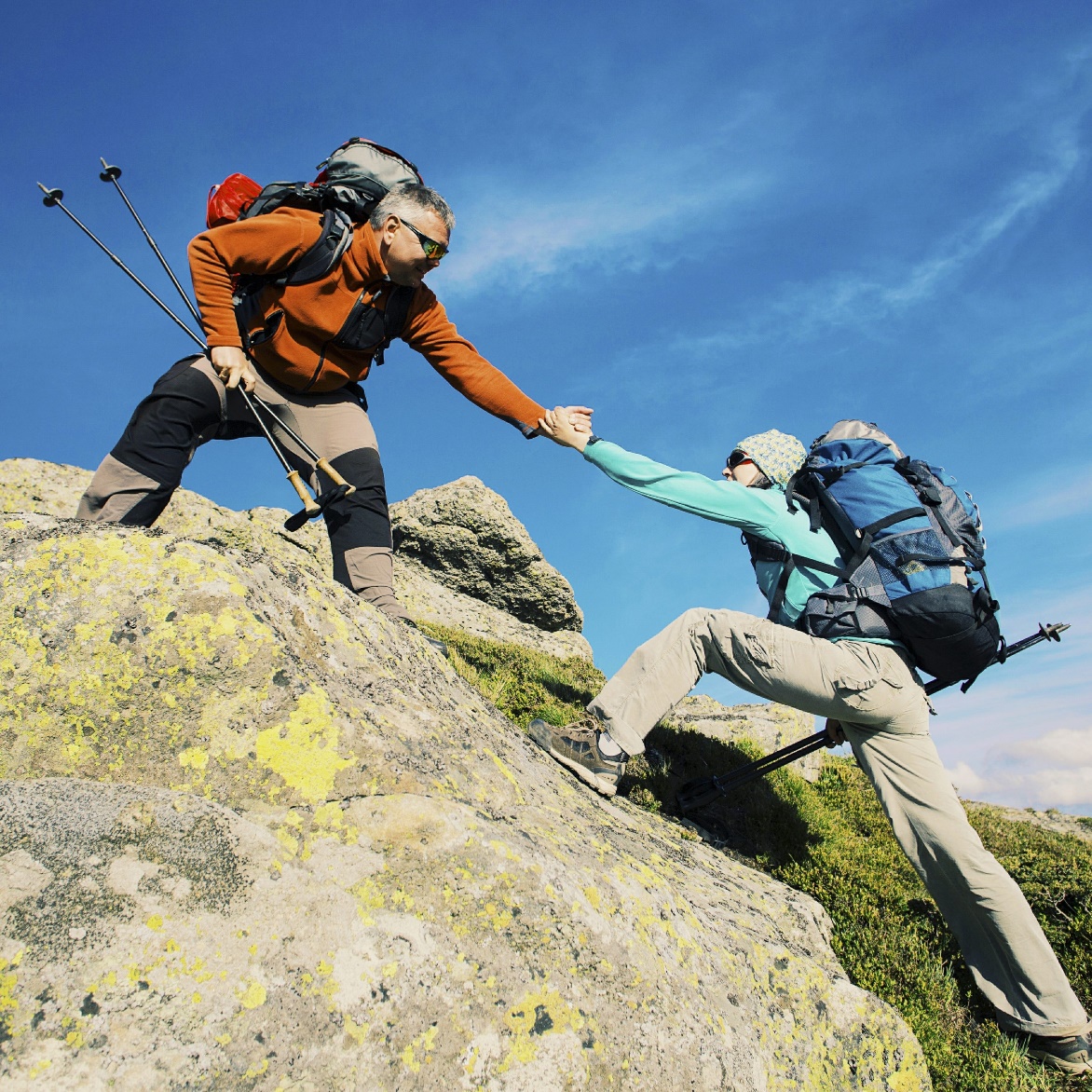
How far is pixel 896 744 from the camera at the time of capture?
18.9ft

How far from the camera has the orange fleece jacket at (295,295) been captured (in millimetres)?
5309

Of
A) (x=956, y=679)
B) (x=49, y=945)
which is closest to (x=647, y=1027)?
(x=49, y=945)

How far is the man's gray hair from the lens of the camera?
5715 mm

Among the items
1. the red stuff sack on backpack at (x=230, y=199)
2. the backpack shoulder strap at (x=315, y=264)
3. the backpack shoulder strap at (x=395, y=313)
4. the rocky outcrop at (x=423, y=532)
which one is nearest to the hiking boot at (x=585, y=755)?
the backpack shoulder strap at (x=395, y=313)

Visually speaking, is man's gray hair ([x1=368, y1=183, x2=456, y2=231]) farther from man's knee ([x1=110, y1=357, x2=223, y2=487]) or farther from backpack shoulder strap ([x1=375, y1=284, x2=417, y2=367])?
man's knee ([x1=110, y1=357, x2=223, y2=487])

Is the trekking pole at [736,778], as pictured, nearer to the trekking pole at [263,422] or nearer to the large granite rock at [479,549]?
the trekking pole at [263,422]

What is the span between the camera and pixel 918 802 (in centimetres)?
561

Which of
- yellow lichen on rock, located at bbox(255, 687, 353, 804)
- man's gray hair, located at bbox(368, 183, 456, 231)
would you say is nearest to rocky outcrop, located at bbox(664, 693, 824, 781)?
man's gray hair, located at bbox(368, 183, 456, 231)

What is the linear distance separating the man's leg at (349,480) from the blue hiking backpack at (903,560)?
3151mm

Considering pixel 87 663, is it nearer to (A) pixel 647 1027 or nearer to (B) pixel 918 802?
(A) pixel 647 1027

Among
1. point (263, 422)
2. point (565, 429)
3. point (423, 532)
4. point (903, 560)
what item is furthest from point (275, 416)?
point (423, 532)

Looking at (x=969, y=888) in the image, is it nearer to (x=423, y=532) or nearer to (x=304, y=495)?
(x=304, y=495)

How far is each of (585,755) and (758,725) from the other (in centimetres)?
492

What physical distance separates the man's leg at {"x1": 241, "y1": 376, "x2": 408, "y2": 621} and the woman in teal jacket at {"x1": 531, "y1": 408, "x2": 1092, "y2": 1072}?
1.69 metres
